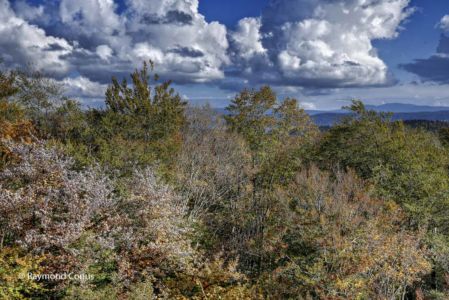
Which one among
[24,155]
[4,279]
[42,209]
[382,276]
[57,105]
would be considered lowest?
[382,276]

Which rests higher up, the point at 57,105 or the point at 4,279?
the point at 57,105

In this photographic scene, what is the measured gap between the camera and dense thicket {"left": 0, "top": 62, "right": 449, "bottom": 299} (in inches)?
581

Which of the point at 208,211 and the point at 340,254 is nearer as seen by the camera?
the point at 340,254

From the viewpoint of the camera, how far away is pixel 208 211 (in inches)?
1131

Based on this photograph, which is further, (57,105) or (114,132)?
(57,105)

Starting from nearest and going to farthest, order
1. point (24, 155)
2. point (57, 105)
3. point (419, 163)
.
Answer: point (24, 155) → point (419, 163) → point (57, 105)

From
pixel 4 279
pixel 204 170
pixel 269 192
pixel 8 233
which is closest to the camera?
pixel 4 279

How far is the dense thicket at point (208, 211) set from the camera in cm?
1475

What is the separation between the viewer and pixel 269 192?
2228 centimetres

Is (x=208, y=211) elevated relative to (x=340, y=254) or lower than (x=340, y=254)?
lower

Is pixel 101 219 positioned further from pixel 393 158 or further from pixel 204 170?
pixel 393 158

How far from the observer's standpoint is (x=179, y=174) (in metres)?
25.4

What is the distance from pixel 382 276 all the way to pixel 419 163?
1120 centimetres

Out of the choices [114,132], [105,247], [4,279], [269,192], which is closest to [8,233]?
[4,279]
